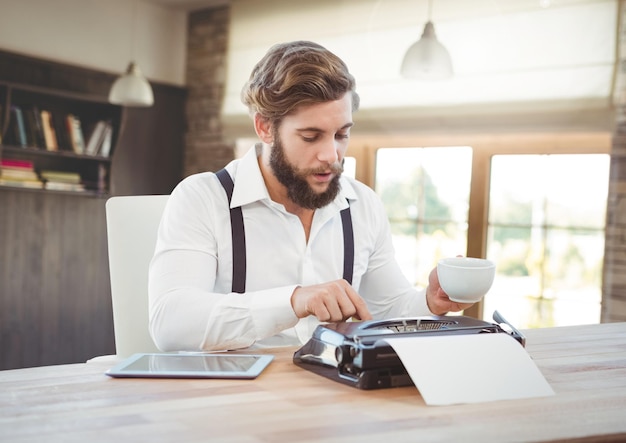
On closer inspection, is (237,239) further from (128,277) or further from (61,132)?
(61,132)

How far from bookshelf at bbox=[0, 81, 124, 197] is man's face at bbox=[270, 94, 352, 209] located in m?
3.17

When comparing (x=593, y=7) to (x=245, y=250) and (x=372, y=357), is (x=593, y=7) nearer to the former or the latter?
(x=245, y=250)

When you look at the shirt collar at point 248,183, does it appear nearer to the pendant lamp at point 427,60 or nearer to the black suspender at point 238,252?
the black suspender at point 238,252

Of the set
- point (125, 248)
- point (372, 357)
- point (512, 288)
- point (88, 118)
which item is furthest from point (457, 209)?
point (372, 357)

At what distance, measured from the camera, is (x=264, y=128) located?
70.7 inches

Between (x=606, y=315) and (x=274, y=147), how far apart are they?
265 centimetres

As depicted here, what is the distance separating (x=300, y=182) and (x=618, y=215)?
2.59 m

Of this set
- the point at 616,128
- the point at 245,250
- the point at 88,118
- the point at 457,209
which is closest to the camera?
the point at 245,250

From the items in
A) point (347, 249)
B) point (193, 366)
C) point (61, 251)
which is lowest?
point (61, 251)

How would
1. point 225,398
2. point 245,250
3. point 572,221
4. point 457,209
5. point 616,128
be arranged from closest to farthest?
point 225,398 < point 245,250 < point 616,128 < point 572,221 < point 457,209

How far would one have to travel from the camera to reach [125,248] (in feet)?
5.57

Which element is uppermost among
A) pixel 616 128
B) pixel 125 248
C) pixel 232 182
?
pixel 616 128

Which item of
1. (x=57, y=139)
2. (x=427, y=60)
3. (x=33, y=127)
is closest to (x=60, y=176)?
(x=57, y=139)

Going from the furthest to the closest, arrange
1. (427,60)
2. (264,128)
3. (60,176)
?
(60,176), (427,60), (264,128)
